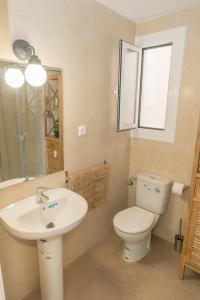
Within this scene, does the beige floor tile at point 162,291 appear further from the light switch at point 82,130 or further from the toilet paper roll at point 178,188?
the light switch at point 82,130

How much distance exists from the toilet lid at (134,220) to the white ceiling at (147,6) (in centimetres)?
198

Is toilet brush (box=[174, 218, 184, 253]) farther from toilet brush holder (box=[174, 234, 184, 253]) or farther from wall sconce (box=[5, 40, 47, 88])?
wall sconce (box=[5, 40, 47, 88])

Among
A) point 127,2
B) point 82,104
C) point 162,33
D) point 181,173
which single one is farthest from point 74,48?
point 181,173

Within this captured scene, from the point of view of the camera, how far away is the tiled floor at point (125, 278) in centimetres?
174

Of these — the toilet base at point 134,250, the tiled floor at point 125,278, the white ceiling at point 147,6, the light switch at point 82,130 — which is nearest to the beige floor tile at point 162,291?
the tiled floor at point 125,278

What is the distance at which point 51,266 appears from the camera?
1494mm

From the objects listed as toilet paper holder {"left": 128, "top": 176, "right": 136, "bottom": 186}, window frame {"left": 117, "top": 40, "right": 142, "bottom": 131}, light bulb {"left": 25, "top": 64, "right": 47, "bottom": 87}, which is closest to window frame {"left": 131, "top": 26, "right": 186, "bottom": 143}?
window frame {"left": 117, "top": 40, "right": 142, "bottom": 131}

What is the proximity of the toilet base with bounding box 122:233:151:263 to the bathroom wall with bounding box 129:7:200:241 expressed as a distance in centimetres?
42

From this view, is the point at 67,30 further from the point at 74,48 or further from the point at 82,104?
the point at 82,104

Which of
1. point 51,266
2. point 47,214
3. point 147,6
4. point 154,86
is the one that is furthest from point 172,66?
point 51,266

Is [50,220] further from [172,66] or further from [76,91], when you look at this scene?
[172,66]

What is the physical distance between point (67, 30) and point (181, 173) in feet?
5.65

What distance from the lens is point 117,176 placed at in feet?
8.07

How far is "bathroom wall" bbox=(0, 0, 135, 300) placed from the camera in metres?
1.44
